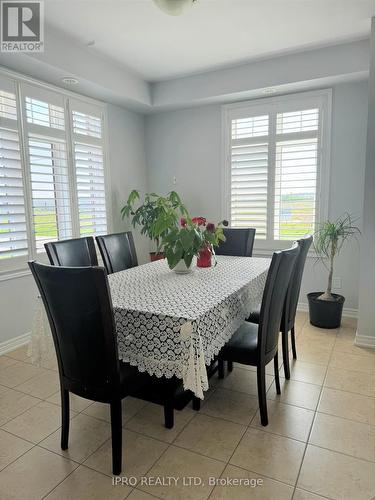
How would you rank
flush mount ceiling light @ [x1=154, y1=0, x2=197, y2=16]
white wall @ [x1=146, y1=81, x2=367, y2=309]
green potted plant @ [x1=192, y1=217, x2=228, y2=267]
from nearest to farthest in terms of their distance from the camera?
flush mount ceiling light @ [x1=154, y1=0, x2=197, y2=16] < green potted plant @ [x1=192, y1=217, x2=228, y2=267] < white wall @ [x1=146, y1=81, x2=367, y2=309]

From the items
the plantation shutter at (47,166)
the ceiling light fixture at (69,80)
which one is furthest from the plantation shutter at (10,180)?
the ceiling light fixture at (69,80)

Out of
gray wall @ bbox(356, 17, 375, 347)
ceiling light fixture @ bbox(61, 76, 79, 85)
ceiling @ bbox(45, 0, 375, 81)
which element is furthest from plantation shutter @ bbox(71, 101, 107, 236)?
gray wall @ bbox(356, 17, 375, 347)

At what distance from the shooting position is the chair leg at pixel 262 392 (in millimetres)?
1896

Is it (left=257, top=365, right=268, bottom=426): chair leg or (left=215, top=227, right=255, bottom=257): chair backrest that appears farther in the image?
(left=215, top=227, right=255, bottom=257): chair backrest

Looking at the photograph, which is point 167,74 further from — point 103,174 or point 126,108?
point 103,174

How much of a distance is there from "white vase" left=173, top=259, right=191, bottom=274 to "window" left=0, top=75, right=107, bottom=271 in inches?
63.6

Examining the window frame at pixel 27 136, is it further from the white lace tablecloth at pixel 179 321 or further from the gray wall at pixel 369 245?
the gray wall at pixel 369 245

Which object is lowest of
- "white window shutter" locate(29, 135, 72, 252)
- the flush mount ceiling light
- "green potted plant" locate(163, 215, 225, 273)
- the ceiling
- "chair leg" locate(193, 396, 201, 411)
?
"chair leg" locate(193, 396, 201, 411)

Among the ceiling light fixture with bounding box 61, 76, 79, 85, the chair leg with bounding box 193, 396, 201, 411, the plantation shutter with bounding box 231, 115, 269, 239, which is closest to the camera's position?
the chair leg with bounding box 193, 396, 201, 411

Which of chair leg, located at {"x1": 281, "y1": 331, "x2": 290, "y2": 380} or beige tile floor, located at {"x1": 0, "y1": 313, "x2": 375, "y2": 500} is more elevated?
chair leg, located at {"x1": 281, "y1": 331, "x2": 290, "y2": 380}

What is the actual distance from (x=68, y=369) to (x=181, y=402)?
81cm

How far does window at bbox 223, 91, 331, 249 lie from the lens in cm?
371

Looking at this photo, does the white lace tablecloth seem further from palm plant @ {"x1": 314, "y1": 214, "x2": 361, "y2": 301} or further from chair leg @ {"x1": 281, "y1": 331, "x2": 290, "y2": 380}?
palm plant @ {"x1": 314, "y1": 214, "x2": 361, "y2": 301}

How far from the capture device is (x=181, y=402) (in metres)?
2.13
